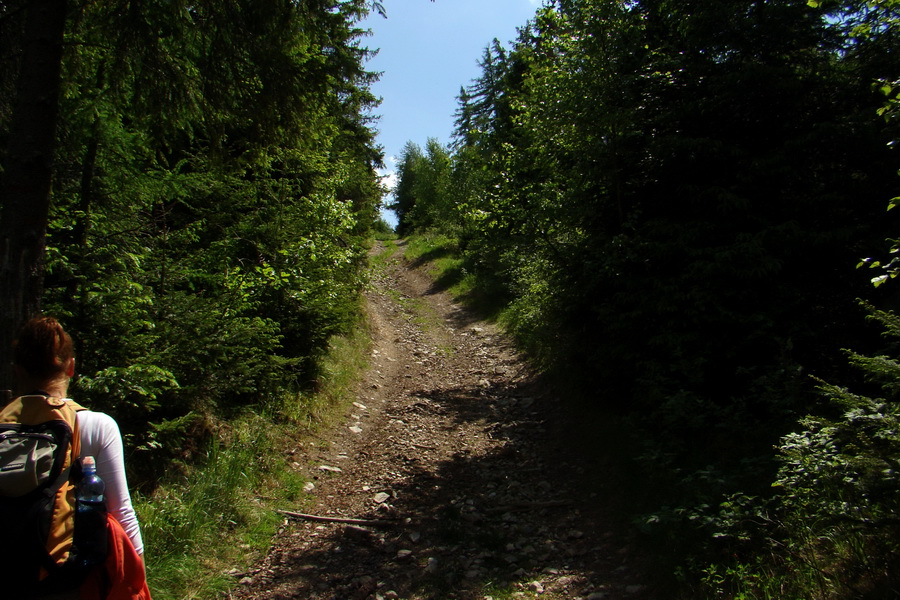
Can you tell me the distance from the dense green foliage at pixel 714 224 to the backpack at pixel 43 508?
4.16 m

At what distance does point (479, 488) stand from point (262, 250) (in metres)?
4.99

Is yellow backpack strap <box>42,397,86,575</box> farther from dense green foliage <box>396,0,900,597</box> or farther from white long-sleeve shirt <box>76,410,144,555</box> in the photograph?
dense green foliage <box>396,0,900,597</box>

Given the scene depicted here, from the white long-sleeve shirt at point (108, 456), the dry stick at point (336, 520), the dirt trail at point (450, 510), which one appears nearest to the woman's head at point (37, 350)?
the white long-sleeve shirt at point (108, 456)

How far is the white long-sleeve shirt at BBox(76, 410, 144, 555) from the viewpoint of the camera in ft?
8.27

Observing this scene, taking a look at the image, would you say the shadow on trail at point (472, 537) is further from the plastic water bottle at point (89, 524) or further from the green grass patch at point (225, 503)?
the plastic water bottle at point (89, 524)

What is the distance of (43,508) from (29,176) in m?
2.61

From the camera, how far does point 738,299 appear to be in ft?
21.4

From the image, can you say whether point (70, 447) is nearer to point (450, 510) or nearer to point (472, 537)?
point (472, 537)

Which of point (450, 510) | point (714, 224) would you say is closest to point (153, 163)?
point (450, 510)

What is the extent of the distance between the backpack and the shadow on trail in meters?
2.85

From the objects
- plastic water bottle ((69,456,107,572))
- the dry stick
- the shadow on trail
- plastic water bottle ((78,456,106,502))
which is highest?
plastic water bottle ((78,456,106,502))

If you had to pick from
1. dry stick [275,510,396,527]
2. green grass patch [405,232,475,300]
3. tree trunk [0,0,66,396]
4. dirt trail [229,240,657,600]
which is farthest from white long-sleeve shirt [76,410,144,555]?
green grass patch [405,232,475,300]

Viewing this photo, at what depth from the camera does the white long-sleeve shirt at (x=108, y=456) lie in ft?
8.27

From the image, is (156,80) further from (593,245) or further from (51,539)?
(593,245)
